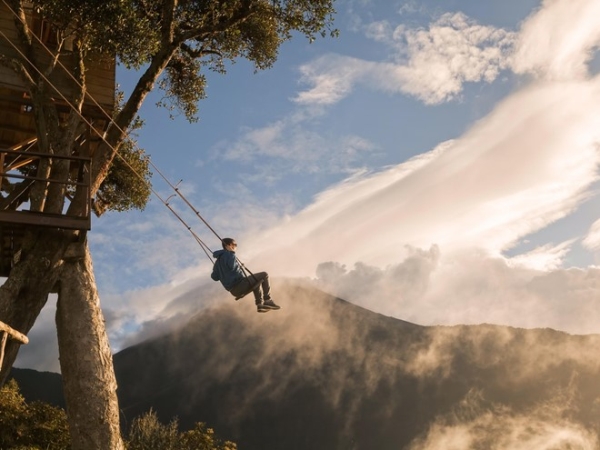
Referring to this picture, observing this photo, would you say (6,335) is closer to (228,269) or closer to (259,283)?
(228,269)

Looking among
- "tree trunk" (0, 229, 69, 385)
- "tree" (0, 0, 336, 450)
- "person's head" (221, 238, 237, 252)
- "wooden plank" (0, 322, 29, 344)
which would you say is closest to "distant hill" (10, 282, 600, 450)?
"tree" (0, 0, 336, 450)

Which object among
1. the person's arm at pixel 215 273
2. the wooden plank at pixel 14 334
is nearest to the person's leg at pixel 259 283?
the person's arm at pixel 215 273

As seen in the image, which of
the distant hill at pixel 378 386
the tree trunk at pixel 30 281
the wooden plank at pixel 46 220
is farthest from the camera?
the distant hill at pixel 378 386

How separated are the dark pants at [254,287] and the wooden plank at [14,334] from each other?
15.1ft

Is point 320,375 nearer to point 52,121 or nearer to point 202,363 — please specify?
point 202,363

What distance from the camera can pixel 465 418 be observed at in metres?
120

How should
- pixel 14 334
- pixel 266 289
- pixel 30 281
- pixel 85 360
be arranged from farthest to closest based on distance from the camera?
pixel 266 289 < pixel 30 281 < pixel 85 360 < pixel 14 334

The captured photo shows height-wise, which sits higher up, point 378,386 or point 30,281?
point 378,386

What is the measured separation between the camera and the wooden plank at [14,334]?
1218 cm

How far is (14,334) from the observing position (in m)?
12.7

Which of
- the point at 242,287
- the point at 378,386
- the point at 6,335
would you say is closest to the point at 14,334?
the point at 6,335

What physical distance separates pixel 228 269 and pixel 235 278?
10.5 inches

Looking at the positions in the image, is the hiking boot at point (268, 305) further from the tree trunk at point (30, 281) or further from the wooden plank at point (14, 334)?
the wooden plank at point (14, 334)

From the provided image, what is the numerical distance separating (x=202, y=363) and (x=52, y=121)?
157617mm
